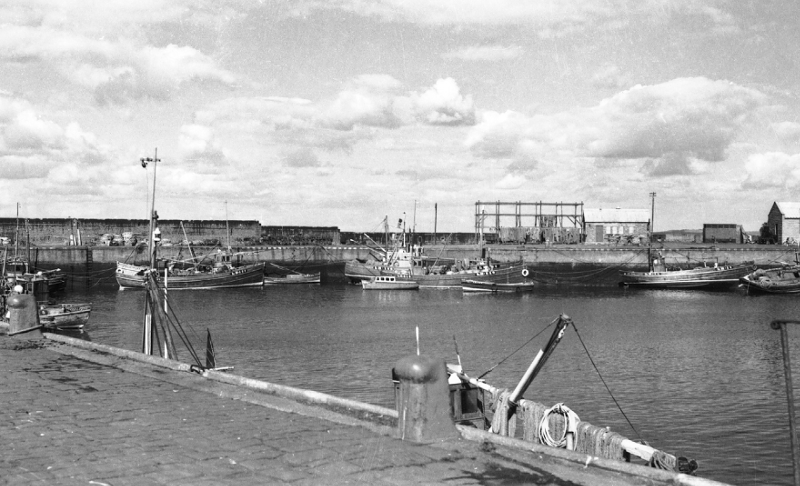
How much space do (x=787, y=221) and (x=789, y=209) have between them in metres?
1.74

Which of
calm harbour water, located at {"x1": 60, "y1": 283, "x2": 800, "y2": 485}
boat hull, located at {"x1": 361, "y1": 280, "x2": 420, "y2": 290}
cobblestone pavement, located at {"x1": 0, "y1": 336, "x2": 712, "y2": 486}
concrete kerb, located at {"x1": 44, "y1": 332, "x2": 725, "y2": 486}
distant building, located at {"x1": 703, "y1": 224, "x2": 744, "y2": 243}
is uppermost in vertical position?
distant building, located at {"x1": 703, "y1": 224, "x2": 744, "y2": 243}

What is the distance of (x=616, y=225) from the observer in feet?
338

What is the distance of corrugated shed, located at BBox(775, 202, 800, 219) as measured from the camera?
97.1 meters

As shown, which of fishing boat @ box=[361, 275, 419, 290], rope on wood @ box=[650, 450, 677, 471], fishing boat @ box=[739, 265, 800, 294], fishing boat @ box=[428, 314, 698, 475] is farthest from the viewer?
fishing boat @ box=[361, 275, 419, 290]

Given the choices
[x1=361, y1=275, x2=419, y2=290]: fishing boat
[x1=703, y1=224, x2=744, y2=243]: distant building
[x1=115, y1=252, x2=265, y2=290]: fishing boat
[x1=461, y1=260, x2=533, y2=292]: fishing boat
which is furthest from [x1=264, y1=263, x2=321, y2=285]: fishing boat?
[x1=703, y1=224, x2=744, y2=243]: distant building

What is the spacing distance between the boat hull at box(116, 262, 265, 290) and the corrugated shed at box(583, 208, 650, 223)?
45981mm

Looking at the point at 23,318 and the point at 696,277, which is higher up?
the point at 23,318

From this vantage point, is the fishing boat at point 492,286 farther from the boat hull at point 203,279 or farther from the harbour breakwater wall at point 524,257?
the boat hull at point 203,279

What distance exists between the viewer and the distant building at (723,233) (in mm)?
106438

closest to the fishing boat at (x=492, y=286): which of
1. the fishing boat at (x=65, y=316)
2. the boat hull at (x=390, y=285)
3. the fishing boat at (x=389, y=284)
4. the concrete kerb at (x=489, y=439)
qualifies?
the boat hull at (x=390, y=285)

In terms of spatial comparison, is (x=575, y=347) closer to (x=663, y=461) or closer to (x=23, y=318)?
(x=23, y=318)

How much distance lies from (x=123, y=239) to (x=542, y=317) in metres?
61.0

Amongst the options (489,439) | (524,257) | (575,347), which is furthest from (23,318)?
(524,257)

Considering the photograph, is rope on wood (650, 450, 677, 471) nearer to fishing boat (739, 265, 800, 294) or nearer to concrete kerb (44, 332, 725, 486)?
concrete kerb (44, 332, 725, 486)
